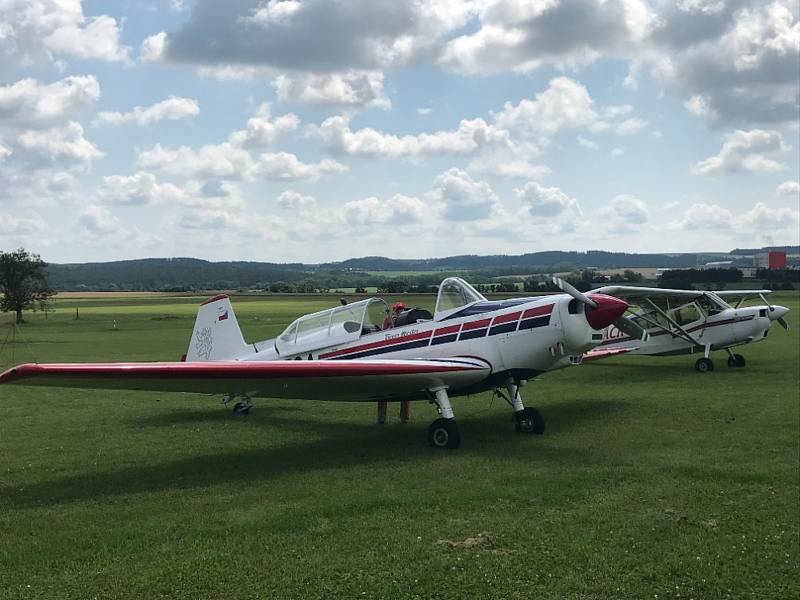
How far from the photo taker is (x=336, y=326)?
36.5ft

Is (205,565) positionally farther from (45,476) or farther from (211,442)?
(211,442)

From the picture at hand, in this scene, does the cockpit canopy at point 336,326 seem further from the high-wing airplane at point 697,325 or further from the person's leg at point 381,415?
the high-wing airplane at point 697,325

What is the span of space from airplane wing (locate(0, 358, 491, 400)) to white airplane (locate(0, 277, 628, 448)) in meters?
0.01

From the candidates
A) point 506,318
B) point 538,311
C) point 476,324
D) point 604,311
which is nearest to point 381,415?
point 476,324

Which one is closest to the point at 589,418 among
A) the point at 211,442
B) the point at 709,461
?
the point at 709,461

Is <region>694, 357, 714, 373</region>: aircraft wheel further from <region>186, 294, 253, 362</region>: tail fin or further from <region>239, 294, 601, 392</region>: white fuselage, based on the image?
<region>186, 294, 253, 362</region>: tail fin

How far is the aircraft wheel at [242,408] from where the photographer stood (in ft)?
40.0

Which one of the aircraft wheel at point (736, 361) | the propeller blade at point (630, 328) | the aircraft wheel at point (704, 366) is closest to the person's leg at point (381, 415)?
the propeller blade at point (630, 328)

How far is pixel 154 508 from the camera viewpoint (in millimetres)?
6539

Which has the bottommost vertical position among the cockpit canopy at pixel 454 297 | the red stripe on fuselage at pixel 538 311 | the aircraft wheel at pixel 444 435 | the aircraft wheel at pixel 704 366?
the aircraft wheel at pixel 704 366

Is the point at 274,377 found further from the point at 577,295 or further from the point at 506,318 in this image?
the point at 577,295

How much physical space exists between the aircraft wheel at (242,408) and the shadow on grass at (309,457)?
0.66 metres

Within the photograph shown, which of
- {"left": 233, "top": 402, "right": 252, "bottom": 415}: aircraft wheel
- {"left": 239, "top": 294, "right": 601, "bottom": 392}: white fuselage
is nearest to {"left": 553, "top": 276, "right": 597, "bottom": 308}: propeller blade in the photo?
{"left": 239, "top": 294, "right": 601, "bottom": 392}: white fuselage

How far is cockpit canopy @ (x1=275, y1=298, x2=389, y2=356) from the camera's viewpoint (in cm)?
1099
